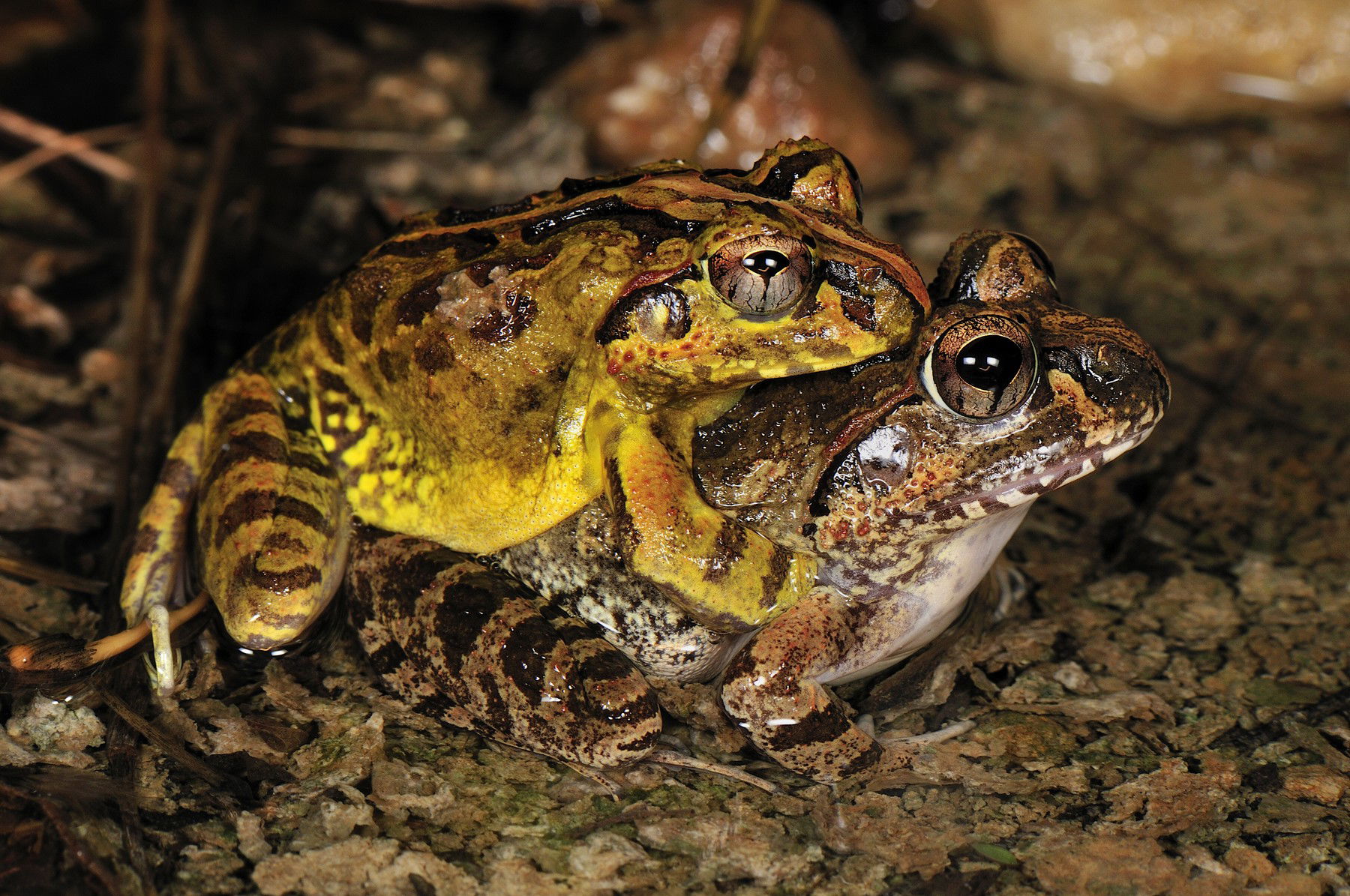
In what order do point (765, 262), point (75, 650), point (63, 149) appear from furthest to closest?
point (63, 149)
point (75, 650)
point (765, 262)

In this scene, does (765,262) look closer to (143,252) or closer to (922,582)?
(922,582)

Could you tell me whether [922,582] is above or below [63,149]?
below

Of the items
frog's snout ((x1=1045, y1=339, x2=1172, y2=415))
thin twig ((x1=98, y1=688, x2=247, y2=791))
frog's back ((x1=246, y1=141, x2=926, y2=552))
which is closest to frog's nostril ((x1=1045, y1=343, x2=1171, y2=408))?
frog's snout ((x1=1045, y1=339, x2=1172, y2=415))

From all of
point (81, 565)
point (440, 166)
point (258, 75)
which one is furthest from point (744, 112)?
point (81, 565)

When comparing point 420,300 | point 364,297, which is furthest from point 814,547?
point 364,297

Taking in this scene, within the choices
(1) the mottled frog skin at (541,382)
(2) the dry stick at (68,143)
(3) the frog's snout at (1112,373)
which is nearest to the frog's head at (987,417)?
(3) the frog's snout at (1112,373)

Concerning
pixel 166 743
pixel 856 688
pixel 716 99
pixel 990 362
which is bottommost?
pixel 166 743
